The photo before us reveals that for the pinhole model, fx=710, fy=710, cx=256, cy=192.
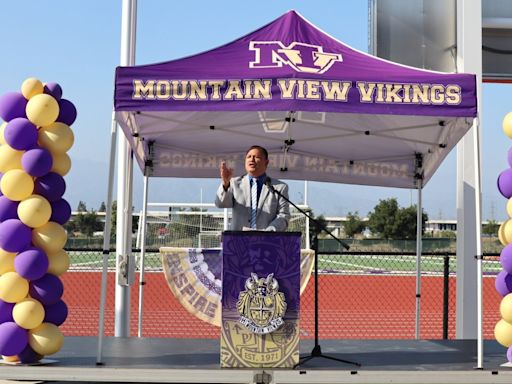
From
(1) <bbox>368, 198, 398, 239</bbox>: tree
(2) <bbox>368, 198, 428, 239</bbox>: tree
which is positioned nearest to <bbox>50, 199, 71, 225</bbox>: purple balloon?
(2) <bbox>368, 198, 428, 239</bbox>: tree

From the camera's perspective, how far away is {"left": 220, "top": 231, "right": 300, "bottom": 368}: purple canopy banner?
20.5 ft

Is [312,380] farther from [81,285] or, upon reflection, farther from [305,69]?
[81,285]

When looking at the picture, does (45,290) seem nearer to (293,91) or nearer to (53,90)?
(53,90)

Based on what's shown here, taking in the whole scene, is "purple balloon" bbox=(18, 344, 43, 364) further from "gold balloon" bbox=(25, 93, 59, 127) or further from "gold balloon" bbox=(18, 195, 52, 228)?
"gold balloon" bbox=(25, 93, 59, 127)

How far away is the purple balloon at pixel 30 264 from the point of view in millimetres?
6316

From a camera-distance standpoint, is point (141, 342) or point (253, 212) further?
point (141, 342)

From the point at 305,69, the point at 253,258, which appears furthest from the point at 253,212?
the point at 305,69

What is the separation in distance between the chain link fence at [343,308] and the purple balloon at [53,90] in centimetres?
333

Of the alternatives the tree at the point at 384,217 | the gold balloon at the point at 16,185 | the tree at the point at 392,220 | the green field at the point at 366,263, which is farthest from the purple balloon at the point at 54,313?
the tree at the point at 384,217

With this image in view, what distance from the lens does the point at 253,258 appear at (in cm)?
627

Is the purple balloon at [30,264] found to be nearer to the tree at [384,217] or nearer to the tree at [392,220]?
the tree at [392,220]

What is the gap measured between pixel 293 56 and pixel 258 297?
7.59ft

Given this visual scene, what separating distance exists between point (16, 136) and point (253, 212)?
2302mm

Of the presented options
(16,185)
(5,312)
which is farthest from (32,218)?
(5,312)
